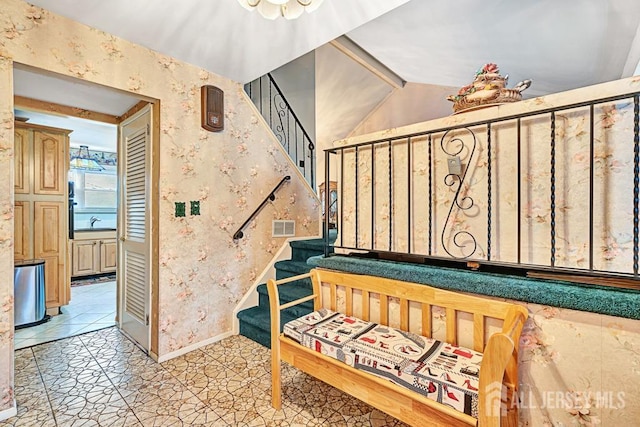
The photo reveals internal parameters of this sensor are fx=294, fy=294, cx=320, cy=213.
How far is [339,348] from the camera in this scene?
4.91 feet

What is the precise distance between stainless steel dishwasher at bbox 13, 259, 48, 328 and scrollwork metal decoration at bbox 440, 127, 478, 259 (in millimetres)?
4017

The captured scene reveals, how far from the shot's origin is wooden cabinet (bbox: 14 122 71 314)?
10.9ft

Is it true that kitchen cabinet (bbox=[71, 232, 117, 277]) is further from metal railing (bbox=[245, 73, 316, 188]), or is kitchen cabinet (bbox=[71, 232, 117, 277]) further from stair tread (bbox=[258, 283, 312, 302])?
stair tread (bbox=[258, 283, 312, 302])

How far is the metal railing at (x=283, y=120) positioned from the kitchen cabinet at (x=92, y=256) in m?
3.56

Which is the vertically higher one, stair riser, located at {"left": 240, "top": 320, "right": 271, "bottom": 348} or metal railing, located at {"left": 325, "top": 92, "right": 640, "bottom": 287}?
metal railing, located at {"left": 325, "top": 92, "right": 640, "bottom": 287}

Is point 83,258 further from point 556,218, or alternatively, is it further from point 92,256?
point 556,218

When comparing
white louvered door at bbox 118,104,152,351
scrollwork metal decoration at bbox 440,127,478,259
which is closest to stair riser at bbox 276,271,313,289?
white louvered door at bbox 118,104,152,351

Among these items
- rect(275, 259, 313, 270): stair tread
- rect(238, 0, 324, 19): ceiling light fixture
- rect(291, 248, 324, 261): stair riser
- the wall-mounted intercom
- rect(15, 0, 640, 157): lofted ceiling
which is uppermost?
rect(15, 0, 640, 157): lofted ceiling

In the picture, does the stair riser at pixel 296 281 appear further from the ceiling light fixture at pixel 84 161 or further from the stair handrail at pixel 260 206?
the ceiling light fixture at pixel 84 161

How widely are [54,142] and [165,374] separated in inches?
126

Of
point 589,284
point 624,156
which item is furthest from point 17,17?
point 589,284

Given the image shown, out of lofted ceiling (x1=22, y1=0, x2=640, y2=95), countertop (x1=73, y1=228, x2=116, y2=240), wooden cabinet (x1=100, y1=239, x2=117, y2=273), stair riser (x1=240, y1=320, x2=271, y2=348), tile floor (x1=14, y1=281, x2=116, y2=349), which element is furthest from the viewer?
wooden cabinet (x1=100, y1=239, x2=117, y2=273)

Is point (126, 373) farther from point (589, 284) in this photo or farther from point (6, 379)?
point (589, 284)

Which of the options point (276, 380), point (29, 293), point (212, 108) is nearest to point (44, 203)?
point (29, 293)
